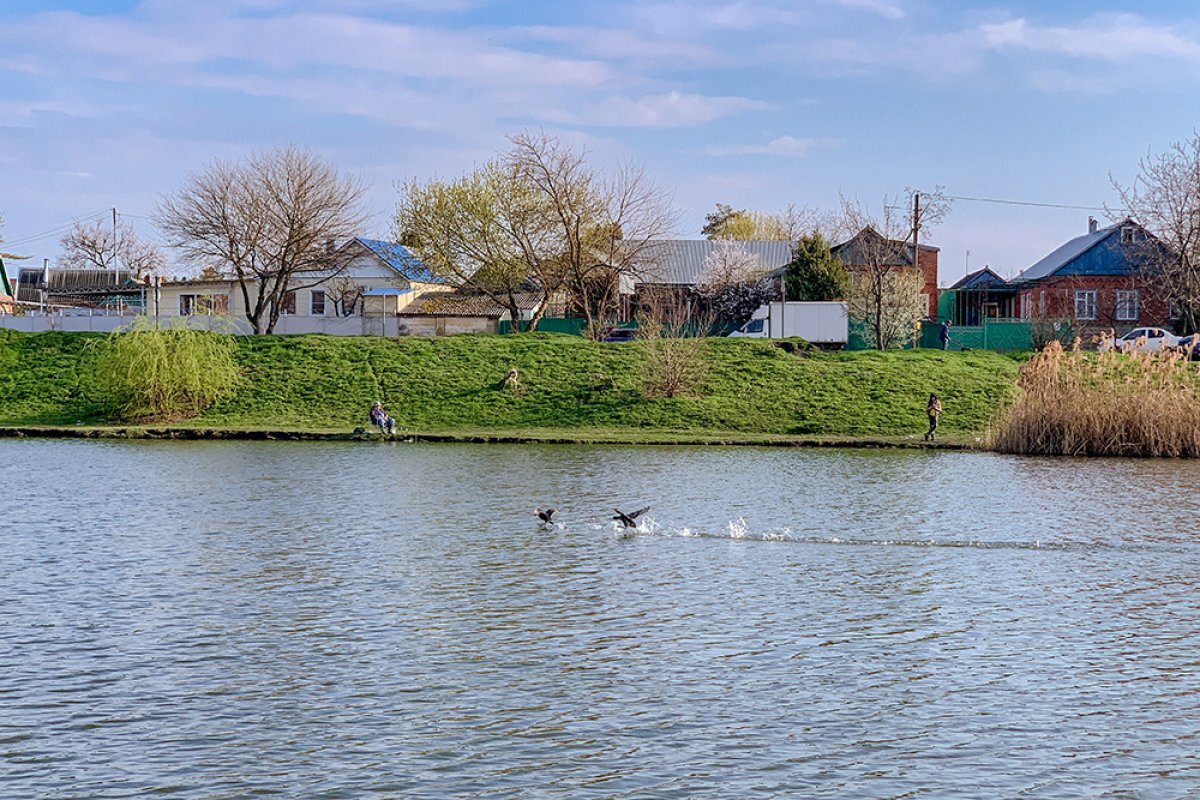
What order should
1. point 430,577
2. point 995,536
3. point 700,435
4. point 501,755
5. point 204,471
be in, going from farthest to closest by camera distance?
1. point 700,435
2. point 204,471
3. point 995,536
4. point 430,577
5. point 501,755

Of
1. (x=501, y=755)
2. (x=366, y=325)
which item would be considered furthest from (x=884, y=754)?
(x=366, y=325)

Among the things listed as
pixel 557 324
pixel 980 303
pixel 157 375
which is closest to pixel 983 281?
pixel 980 303

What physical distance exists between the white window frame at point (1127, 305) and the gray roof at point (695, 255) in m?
22.2

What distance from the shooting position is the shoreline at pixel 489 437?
43344 mm

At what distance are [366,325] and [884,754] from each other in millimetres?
63382

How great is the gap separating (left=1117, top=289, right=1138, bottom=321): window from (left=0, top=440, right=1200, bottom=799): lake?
2390 inches

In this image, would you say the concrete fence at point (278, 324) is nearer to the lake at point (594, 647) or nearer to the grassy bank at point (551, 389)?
the grassy bank at point (551, 389)

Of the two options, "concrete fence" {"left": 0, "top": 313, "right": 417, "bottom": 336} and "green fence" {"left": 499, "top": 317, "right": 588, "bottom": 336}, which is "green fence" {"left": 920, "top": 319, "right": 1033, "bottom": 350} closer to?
"green fence" {"left": 499, "top": 317, "right": 588, "bottom": 336}

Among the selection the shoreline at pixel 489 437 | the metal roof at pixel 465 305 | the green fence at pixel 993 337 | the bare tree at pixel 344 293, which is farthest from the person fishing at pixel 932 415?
the bare tree at pixel 344 293

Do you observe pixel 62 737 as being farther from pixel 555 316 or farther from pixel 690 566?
pixel 555 316

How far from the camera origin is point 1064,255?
91.4 meters

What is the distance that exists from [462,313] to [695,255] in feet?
76.7

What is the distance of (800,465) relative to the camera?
36531 millimetres

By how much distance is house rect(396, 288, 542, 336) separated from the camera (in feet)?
244
